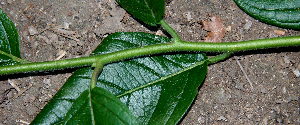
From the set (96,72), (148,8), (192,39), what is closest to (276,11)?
(192,39)

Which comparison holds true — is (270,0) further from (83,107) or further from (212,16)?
(83,107)

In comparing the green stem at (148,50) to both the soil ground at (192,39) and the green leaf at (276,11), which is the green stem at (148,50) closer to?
the green leaf at (276,11)

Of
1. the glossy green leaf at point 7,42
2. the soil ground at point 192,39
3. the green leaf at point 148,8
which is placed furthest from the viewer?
the soil ground at point 192,39

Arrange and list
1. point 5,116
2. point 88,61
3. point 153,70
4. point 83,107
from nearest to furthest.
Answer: point 83,107 < point 88,61 < point 153,70 < point 5,116

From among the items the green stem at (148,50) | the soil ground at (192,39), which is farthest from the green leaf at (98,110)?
the soil ground at (192,39)

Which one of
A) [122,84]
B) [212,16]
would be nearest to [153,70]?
[122,84]
